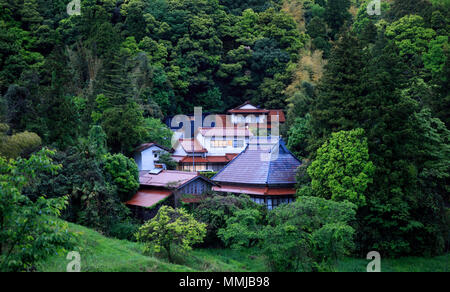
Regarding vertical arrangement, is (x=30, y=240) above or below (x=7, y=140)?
below

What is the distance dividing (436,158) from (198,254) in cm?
1261

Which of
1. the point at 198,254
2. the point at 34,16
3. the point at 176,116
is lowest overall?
the point at 198,254

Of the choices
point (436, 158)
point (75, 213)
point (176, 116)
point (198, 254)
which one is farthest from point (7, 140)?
point (176, 116)

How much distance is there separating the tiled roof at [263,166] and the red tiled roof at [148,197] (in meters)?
3.19

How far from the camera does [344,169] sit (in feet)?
60.1

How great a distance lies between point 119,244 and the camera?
51.6ft

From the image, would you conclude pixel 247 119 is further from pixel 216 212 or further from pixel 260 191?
pixel 216 212

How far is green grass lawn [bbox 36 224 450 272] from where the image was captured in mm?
11688

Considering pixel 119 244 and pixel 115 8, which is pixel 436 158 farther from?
pixel 115 8

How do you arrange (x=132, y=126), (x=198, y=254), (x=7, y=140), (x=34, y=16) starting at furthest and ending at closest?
(x=34, y=16) → (x=132, y=126) → (x=7, y=140) → (x=198, y=254)

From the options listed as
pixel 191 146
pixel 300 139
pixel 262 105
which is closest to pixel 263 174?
pixel 300 139

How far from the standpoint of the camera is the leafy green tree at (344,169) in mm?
17891

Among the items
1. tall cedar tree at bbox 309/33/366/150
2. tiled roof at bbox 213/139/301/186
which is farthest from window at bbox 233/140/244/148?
tall cedar tree at bbox 309/33/366/150

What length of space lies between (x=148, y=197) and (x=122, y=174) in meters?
1.91
